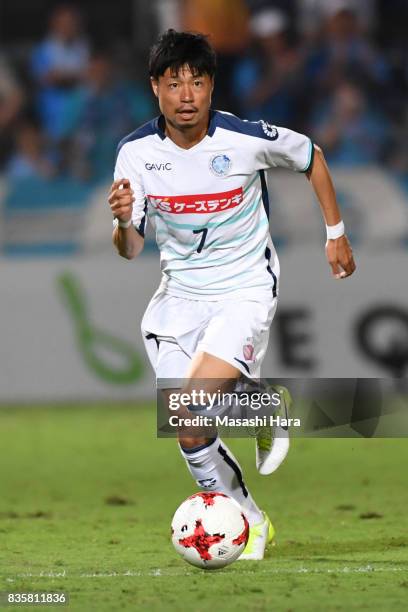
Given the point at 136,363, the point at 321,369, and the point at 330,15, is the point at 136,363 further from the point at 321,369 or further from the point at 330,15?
the point at 330,15

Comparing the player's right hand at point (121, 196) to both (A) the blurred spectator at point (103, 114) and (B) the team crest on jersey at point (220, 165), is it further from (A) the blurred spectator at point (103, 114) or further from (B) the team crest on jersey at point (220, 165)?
(A) the blurred spectator at point (103, 114)

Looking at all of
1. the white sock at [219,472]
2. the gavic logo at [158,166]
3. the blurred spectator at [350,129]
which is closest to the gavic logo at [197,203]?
the gavic logo at [158,166]

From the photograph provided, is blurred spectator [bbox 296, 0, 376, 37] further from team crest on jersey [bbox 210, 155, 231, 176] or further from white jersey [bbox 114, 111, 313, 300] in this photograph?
team crest on jersey [bbox 210, 155, 231, 176]

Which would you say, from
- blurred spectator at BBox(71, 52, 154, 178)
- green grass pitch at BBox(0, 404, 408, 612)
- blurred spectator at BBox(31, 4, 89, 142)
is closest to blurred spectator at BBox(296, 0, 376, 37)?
blurred spectator at BBox(71, 52, 154, 178)

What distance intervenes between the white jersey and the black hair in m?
0.32

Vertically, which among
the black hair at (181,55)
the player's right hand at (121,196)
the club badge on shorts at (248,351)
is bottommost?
the club badge on shorts at (248,351)

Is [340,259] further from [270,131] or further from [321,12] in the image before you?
[321,12]

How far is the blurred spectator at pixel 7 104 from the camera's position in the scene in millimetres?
13641

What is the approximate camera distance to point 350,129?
13141 mm

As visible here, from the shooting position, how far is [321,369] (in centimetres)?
1198

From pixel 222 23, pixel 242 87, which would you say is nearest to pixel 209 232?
pixel 242 87

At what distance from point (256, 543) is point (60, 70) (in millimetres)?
8734

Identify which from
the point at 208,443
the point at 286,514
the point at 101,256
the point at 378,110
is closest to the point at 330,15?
the point at 378,110

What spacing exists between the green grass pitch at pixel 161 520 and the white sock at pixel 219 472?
0.83 ft
